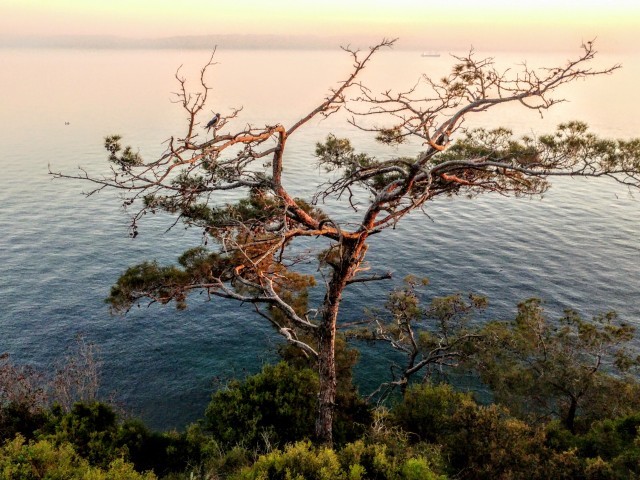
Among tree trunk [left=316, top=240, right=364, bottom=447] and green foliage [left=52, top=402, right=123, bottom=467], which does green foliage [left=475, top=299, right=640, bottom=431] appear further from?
green foliage [left=52, top=402, right=123, bottom=467]

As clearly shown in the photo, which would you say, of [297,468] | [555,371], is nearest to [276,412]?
[297,468]

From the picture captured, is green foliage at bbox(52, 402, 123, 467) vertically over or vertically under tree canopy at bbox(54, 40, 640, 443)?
under

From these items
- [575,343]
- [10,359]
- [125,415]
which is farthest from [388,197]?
[10,359]

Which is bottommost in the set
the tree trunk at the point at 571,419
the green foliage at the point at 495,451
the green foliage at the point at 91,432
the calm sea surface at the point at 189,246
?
the calm sea surface at the point at 189,246

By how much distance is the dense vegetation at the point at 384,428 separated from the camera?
9.87m

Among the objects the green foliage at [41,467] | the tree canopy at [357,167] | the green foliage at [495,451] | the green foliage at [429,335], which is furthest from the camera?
the green foliage at [429,335]

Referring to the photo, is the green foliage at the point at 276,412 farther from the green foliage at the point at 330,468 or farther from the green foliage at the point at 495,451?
the green foliage at the point at 330,468

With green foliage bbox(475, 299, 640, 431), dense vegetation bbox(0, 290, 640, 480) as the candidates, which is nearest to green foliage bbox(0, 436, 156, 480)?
dense vegetation bbox(0, 290, 640, 480)

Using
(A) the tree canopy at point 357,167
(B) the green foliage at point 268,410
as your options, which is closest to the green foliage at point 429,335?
(B) the green foliage at point 268,410

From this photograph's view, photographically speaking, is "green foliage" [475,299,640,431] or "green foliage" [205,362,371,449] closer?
"green foliage" [205,362,371,449]

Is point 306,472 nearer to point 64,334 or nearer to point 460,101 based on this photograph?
point 460,101

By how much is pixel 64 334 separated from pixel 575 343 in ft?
117

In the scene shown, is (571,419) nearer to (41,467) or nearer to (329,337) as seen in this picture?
(329,337)

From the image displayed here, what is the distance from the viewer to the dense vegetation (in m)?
9.87
